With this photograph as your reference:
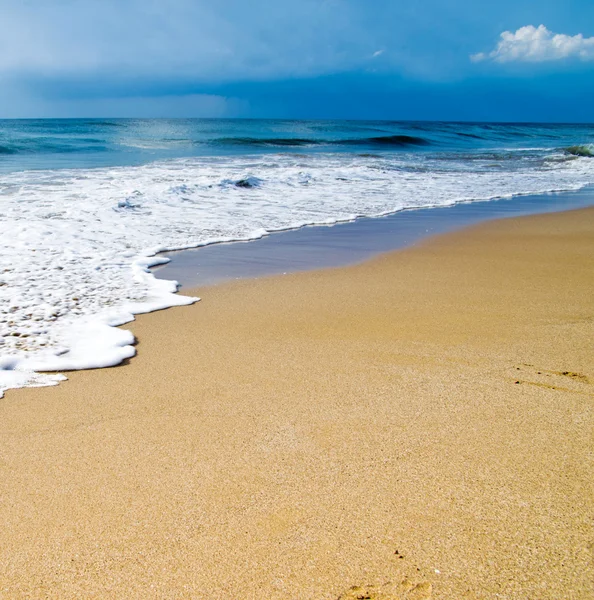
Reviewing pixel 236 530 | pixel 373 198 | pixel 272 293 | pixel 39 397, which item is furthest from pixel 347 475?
pixel 373 198

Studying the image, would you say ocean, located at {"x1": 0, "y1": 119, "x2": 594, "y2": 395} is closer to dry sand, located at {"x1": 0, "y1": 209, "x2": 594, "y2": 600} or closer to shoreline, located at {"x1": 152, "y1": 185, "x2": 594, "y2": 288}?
shoreline, located at {"x1": 152, "y1": 185, "x2": 594, "y2": 288}

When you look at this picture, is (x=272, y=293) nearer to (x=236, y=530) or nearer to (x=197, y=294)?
(x=197, y=294)

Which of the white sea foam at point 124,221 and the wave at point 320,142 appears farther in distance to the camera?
the wave at point 320,142

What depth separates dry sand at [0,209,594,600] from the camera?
5.00ft

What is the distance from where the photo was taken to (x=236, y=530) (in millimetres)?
1687

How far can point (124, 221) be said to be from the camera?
770cm

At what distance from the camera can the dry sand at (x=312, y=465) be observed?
1.52 m

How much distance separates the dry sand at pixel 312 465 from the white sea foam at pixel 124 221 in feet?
1.60

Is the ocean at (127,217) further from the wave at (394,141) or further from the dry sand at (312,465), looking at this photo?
the wave at (394,141)

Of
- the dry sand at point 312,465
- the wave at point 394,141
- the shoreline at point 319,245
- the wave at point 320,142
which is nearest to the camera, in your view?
the dry sand at point 312,465

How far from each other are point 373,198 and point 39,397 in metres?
8.64

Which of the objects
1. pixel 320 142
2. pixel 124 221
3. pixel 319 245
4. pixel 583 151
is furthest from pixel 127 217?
pixel 320 142

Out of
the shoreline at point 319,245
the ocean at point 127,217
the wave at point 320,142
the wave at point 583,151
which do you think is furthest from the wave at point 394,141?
the shoreline at point 319,245

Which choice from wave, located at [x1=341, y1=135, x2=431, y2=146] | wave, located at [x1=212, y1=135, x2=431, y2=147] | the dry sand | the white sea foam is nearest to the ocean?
the white sea foam
